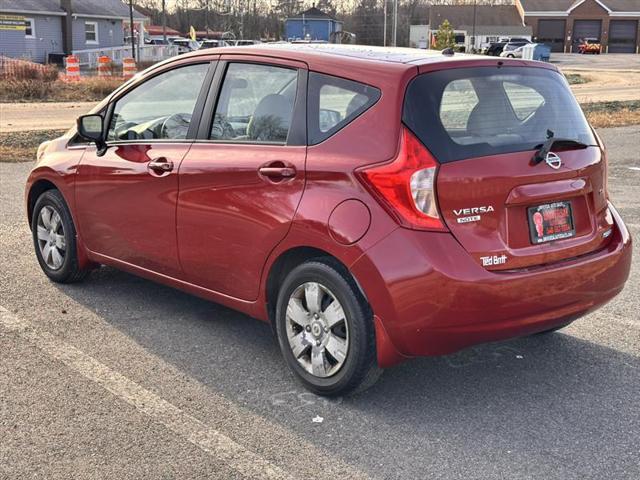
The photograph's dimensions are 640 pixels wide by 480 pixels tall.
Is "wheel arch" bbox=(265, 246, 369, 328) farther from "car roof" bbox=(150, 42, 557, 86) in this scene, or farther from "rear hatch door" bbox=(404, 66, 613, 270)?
"car roof" bbox=(150, 42, 557, 86)

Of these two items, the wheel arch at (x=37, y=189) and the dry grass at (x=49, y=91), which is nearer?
the wheel arch at (x=37, y=189)

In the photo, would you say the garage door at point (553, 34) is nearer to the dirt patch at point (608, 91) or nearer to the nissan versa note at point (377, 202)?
the dirt patch at point (608, 91)

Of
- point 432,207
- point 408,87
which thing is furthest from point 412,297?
point 408,87

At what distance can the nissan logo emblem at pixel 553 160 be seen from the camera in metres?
3.85

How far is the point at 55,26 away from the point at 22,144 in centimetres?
3623

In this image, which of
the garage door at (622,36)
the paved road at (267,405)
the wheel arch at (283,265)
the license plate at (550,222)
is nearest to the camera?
the paved road at (267,405)

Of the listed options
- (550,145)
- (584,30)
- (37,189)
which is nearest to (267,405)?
(550,145)

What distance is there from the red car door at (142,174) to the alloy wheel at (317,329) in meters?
1.04

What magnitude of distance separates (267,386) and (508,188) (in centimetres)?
161

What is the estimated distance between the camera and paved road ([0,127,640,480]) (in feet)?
10.9

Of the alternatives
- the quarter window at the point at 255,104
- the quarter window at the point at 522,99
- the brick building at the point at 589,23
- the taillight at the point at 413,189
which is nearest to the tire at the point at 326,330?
the taillight at the point at 413,189

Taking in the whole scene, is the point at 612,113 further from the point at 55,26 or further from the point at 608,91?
the point at 55,26

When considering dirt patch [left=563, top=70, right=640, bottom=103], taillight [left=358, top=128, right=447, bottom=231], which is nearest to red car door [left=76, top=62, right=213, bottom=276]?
taillight [left=358, top=128, right=447, bottom=231]

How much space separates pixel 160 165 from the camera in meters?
4.73
